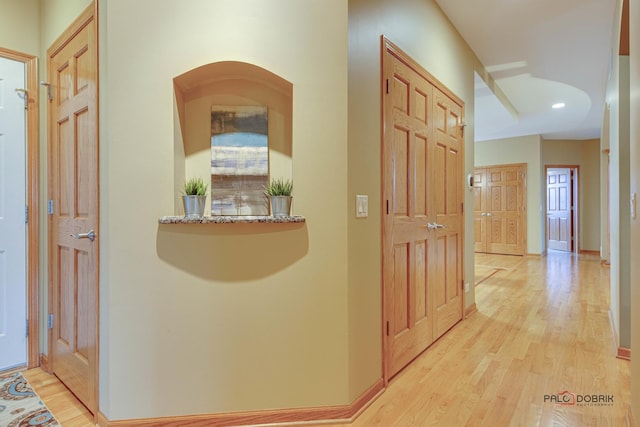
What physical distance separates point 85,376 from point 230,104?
167 centimetres

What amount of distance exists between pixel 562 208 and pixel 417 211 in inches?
311

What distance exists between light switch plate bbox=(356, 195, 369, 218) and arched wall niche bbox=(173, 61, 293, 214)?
15.4 inches

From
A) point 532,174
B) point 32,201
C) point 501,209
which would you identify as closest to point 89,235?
point 32,201

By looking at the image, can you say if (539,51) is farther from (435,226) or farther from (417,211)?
(417,211)

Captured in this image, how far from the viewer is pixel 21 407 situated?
181 centimetres

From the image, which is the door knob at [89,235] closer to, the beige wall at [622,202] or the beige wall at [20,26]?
the beige wall at [20,26]

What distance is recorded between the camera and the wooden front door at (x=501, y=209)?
23.7 ft

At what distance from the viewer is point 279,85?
5.57ft

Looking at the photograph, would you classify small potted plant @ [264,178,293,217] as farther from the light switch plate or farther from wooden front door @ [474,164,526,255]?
wooden front door @ [474,164,526,255]

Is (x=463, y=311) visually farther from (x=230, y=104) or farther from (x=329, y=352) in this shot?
(x=230, y=104)

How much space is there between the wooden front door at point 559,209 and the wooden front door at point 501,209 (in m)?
1.78

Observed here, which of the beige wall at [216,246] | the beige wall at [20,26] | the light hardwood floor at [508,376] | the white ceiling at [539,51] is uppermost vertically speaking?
the white ceiling at [539,51]

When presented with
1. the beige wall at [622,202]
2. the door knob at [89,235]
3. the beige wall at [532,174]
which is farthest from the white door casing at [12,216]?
the beige wall at [532,174]

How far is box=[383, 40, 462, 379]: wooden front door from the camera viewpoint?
2068 mm
